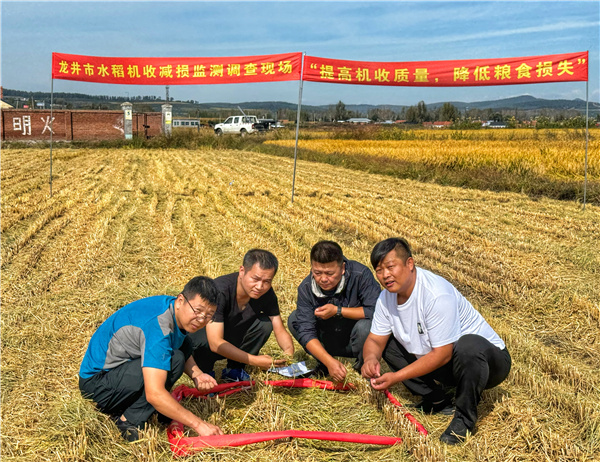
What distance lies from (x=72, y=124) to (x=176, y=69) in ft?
89.5

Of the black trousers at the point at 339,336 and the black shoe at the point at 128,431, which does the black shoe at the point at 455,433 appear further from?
the black shoe at the point at 128,431

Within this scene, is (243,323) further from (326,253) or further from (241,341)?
(326,253)

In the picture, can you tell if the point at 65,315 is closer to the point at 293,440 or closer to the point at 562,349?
the point at 293,440

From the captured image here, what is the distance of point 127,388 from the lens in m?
3.21

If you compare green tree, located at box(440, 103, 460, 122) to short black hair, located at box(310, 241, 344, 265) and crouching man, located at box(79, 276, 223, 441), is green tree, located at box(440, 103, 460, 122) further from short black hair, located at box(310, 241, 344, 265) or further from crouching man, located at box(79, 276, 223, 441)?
crouching man, located at box(79, 276, 223, 441)

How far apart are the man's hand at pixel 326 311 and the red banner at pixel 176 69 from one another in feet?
24.0

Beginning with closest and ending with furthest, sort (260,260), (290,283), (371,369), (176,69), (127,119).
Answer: (371,369), (260,260), (290,283), (176,69), (127,119)

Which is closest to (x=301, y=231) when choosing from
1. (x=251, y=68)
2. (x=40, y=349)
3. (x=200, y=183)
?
(x=251, y=68)

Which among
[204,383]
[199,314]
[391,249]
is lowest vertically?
[204,383]

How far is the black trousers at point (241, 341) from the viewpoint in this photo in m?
4.06

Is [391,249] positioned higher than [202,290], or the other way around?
[391,249]

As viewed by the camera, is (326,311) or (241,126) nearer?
(326,311)

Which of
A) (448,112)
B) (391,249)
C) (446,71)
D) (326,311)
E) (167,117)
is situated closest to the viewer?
(391,249)

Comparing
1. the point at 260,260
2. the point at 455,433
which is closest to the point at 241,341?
the point at 260,260
